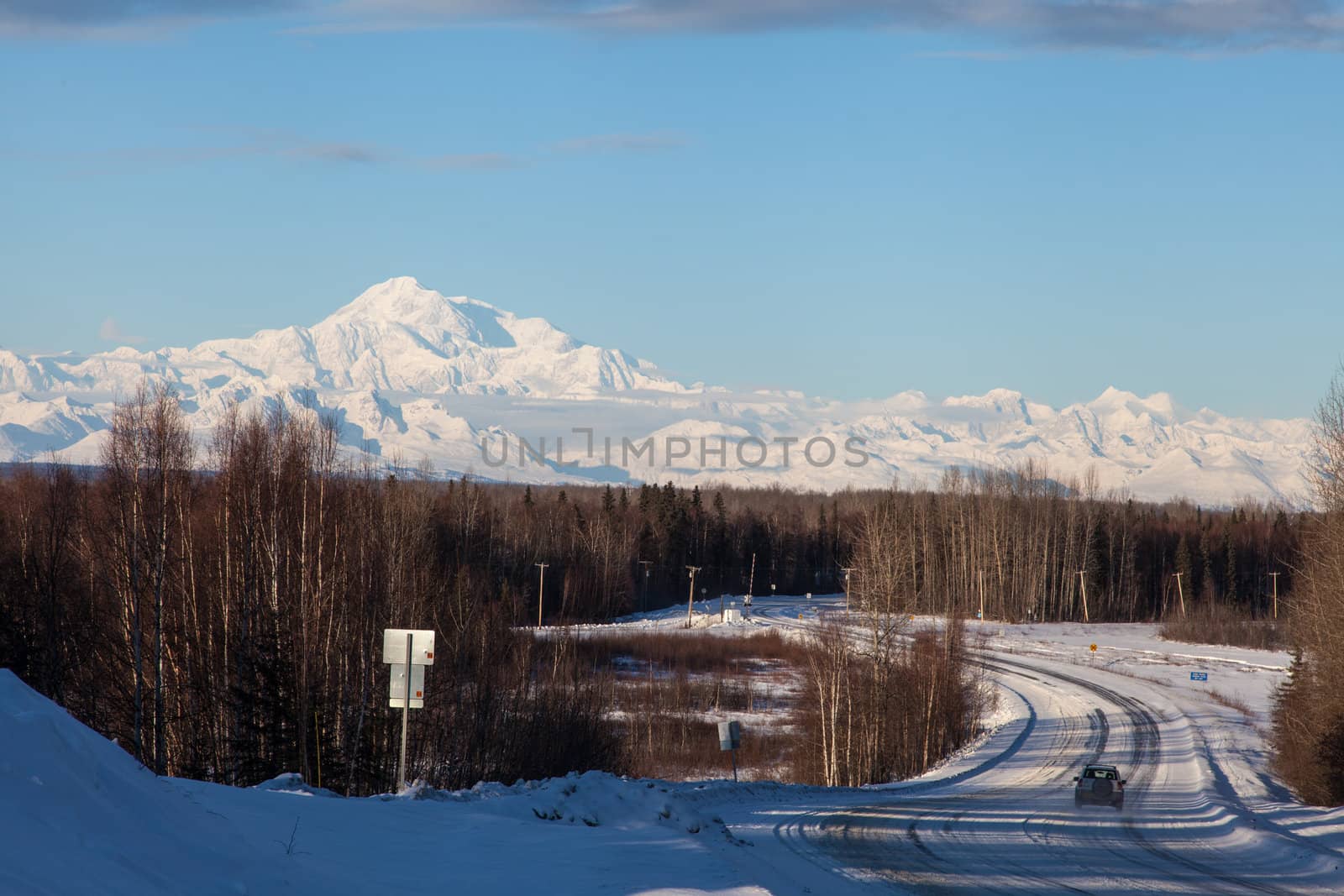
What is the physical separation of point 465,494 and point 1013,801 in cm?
9923

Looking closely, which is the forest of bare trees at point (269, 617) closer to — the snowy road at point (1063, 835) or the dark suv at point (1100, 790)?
the snowy road at point (1063, 835)

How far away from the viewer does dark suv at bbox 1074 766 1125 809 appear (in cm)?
3003

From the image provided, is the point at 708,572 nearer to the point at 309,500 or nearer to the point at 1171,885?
the point at 309,500

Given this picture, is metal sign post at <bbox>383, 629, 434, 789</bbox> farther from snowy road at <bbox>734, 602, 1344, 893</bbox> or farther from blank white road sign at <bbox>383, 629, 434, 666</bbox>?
snowy road at <bbox>734, 602, 1344, 893</bbox>

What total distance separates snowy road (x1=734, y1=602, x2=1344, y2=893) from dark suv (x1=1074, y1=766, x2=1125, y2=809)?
0.35 m

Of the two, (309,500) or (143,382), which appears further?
(309,500)

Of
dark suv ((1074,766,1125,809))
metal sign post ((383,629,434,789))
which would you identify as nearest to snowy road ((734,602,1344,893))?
dark suv ((1074,766,1125,809))

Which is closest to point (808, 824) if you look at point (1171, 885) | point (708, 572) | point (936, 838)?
point (936, 838)

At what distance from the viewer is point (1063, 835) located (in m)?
24.2

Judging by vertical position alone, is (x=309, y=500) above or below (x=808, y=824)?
above

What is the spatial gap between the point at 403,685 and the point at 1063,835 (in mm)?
13973

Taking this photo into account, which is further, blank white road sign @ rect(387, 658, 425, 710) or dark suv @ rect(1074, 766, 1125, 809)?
dark suv @ rect(1074, 766, 1125, 809)

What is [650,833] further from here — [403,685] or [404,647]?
[404,647]

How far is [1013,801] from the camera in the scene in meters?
30.0
